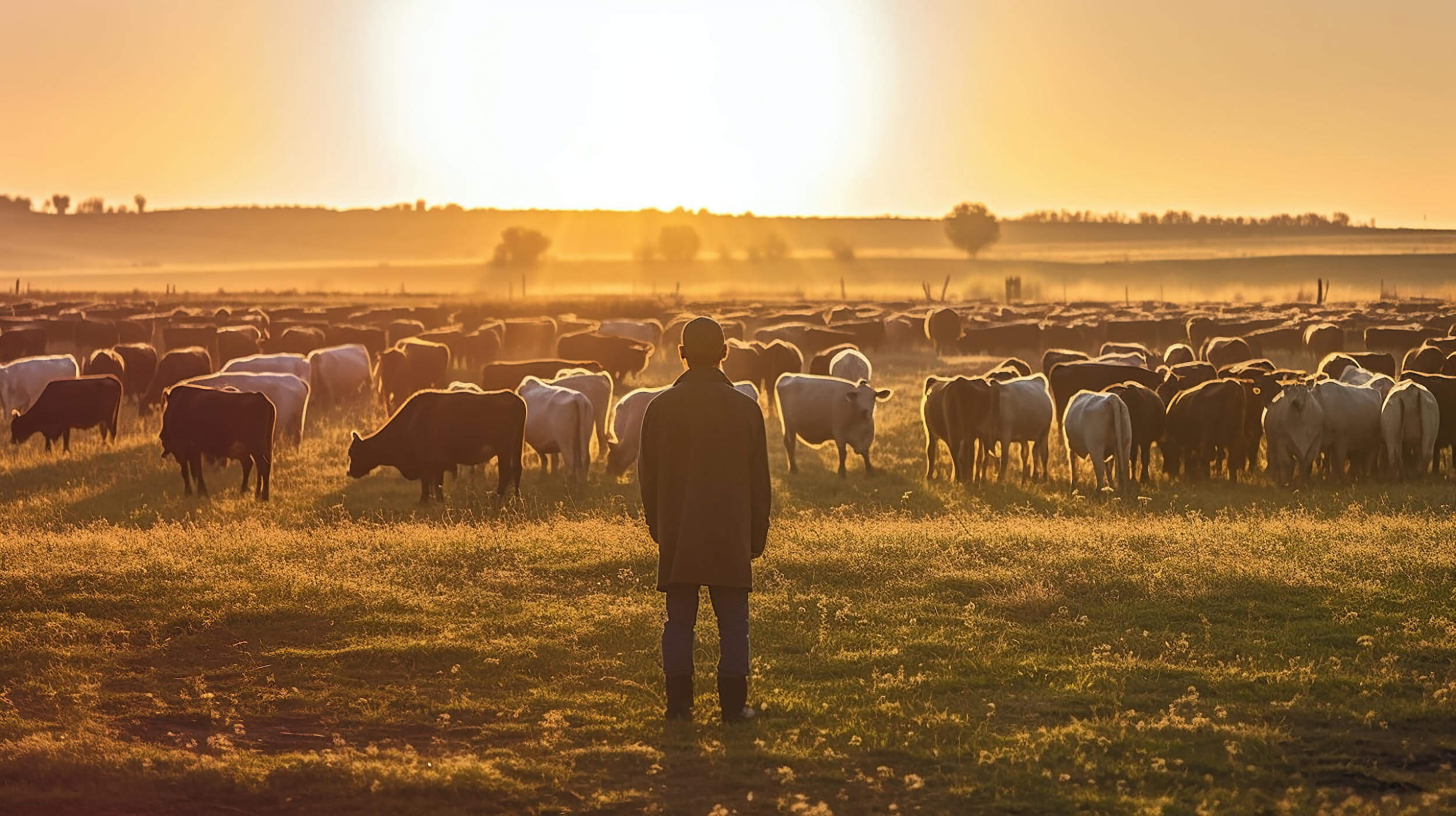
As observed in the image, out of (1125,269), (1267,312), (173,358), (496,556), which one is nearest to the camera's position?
(496,556)

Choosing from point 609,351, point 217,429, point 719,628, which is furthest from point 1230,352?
point 719,628

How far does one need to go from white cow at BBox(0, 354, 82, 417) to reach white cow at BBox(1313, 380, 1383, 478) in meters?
22.4

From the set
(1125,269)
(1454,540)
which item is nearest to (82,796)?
(1454,540)

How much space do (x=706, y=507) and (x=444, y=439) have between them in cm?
1064

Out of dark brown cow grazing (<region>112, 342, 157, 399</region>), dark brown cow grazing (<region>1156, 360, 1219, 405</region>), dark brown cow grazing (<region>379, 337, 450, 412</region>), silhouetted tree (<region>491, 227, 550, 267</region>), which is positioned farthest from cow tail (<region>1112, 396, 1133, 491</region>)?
silhouetted tree (<region>491, 227, 550, 267</region>)

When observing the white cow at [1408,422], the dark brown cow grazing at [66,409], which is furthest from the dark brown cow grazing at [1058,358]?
the dark brown cow grazing at [66,409]

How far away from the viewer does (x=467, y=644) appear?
10016mm

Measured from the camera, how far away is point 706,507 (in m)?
8.00

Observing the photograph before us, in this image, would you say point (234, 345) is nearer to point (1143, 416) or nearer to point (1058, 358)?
point (1058, 358)

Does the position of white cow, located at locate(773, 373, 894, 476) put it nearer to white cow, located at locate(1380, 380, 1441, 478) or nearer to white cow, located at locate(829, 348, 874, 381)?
white cow, located at locate(829, 348, 874, 381)

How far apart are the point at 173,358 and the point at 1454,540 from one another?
→ 78.8ft

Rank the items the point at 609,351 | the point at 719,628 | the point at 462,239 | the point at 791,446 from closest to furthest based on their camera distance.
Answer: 1. the point at 719,628
2. the point at 791,446
3. the point at 609,351
4. the point at 462,239

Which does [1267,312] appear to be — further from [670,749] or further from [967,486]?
[670,749]

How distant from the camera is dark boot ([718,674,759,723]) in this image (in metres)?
8.10
